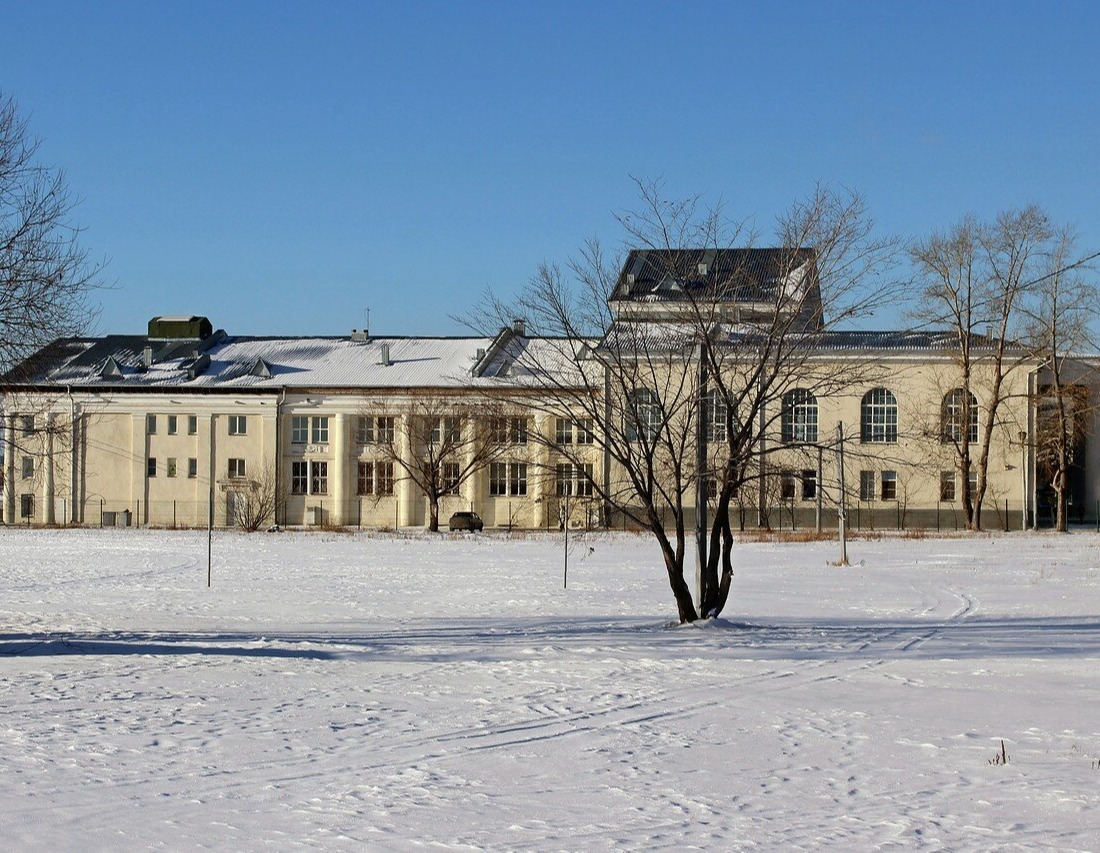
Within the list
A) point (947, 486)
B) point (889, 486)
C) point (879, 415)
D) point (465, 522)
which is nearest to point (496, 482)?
point (465, 522)

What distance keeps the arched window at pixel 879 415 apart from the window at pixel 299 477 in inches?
1223

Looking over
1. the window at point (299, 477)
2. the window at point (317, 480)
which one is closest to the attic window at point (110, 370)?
the window at point (299, 477)

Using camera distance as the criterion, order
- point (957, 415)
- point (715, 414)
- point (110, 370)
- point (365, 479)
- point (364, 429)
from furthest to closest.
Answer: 1. point (110, 370)
2. point (364, 429)
3. point (365, 479)
4. point (957, 415)
5. point (715, 414)

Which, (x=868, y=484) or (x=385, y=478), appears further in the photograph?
(x=385, y=478)

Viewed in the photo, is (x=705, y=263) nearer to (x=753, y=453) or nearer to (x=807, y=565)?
(x=753, y=453)

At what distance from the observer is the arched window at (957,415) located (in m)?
65.5

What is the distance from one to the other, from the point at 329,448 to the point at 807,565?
141 ft

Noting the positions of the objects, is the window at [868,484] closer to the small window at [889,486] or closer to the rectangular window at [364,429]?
the small window at [889,486]

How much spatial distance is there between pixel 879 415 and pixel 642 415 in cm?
5381

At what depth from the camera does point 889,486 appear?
73.8 metres

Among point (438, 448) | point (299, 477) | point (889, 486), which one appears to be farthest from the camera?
point (299, 477)

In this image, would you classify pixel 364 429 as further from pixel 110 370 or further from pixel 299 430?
pixel 110 370

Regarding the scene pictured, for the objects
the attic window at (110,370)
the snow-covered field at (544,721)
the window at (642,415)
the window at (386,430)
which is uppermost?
the attic window at (110,370)

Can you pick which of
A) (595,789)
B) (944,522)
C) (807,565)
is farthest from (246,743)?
(944,522)
